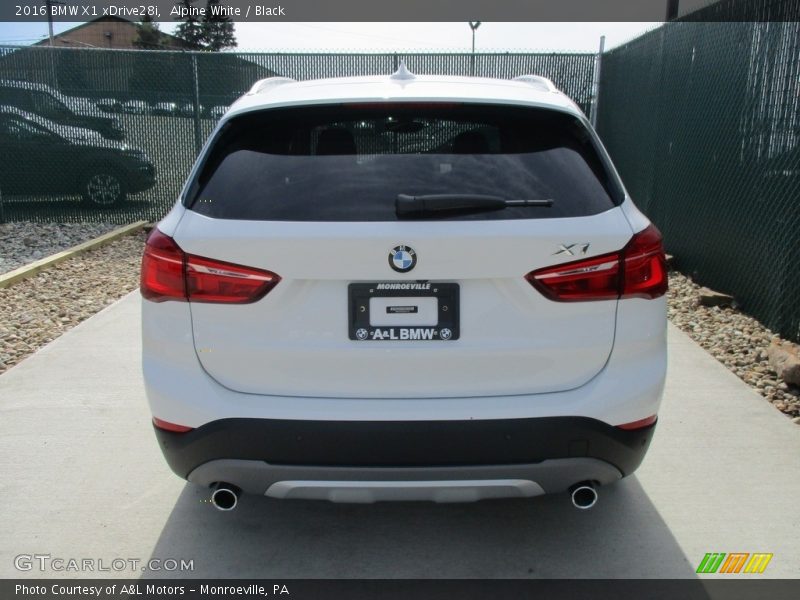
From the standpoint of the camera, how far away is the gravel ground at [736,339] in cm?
491

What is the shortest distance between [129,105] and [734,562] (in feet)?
34.2

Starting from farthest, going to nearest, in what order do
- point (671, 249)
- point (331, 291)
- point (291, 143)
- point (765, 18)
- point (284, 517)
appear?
1. point (671, 249)
2. point (765, 18)
3. point (284, 517)
4. point (291, 143)
5. point (331, 291)

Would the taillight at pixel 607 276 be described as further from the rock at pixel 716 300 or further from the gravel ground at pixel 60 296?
the rock at pixel 716 300

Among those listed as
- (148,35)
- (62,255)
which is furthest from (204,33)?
(62,255)

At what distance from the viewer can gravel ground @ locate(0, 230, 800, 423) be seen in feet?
17.7

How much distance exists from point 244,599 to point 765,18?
5.87 m

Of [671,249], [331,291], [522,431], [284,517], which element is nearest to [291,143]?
[331,291]

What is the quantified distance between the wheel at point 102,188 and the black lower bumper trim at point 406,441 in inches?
377

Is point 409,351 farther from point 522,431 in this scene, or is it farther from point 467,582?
point 467,582

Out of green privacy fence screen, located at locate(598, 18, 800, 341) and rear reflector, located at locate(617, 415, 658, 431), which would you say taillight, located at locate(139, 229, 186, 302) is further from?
green privacy fence screen, located at locate(598, 18, 800, 341)

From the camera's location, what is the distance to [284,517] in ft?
11.3

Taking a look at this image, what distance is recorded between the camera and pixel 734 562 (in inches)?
121

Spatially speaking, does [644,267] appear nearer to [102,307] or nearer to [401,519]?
[401,519]

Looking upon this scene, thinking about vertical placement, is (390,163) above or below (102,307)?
above
